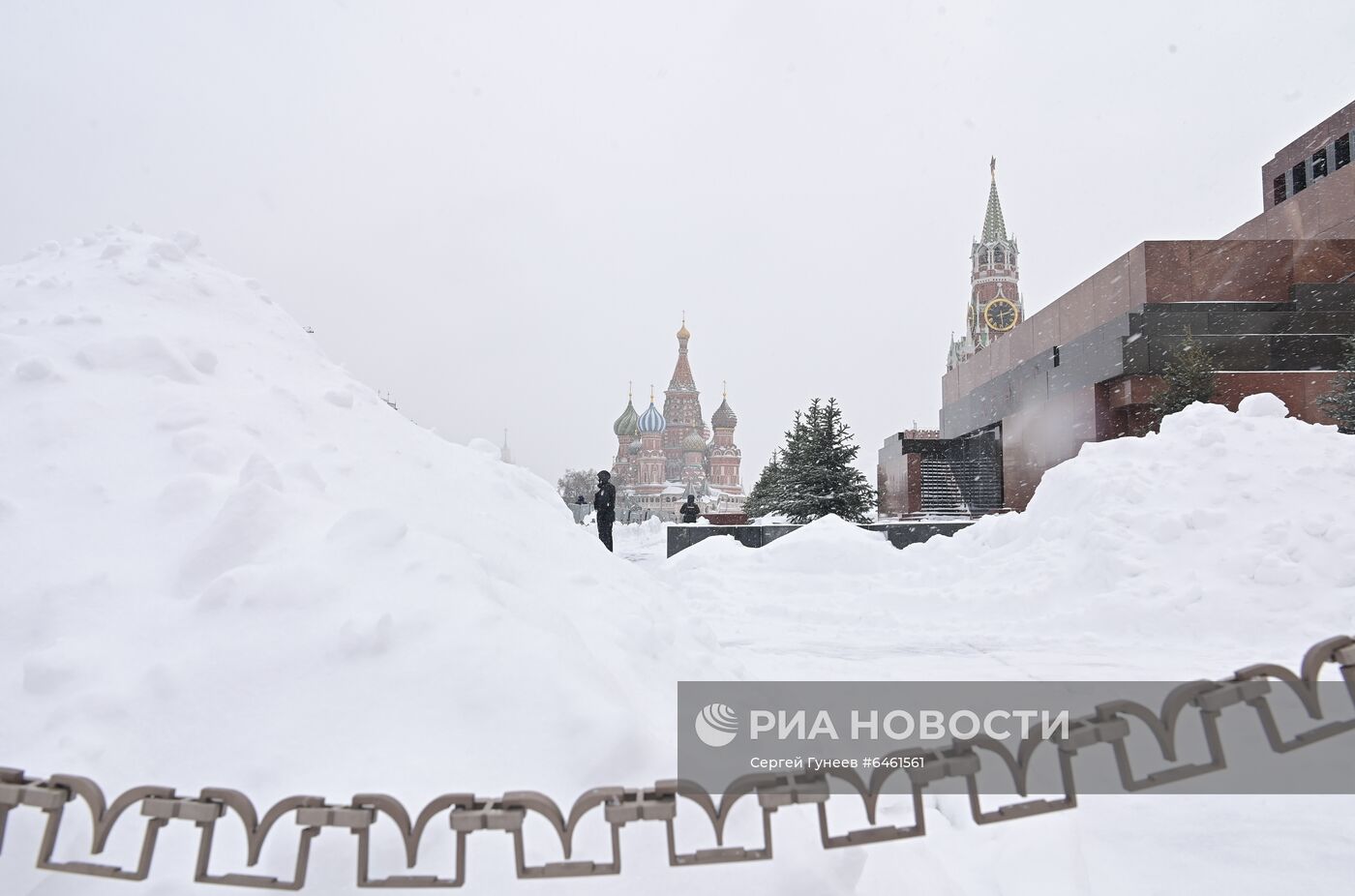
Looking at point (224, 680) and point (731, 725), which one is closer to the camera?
point (224, 680)

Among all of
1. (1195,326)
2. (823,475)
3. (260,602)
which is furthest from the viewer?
(823,475)

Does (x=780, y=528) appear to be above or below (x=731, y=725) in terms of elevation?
above

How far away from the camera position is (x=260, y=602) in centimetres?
255

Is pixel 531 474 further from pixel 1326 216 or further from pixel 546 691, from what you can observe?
pixel 1326 216

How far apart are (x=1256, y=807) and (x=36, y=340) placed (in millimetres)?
6092

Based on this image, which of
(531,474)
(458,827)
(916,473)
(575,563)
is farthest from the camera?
(916,473)

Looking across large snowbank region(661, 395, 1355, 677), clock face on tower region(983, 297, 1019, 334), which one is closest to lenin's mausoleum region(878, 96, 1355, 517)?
large snowbank region(661, 395, 1355, 677)

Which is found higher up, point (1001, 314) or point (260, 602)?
point (1001, 314)

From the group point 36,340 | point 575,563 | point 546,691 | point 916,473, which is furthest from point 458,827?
point 916,473

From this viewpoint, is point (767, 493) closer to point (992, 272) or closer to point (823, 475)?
point (823, 475)

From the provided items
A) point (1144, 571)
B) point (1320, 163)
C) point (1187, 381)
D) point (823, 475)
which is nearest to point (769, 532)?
point (823, 475)

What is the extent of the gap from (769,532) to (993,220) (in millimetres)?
75250

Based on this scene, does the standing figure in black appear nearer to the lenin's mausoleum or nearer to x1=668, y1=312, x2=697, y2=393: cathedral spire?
the lenin's mausoleum

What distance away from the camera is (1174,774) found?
140 cm
